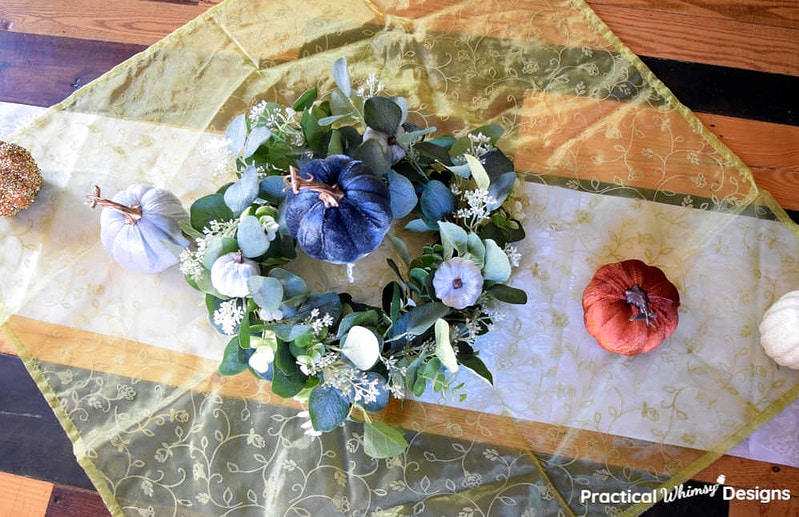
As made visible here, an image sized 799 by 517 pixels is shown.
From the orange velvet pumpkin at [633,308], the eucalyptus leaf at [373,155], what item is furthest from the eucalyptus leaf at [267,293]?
the orange velvet pumpkin at [633,308]

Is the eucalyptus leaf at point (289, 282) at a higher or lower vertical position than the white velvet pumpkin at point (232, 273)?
lower

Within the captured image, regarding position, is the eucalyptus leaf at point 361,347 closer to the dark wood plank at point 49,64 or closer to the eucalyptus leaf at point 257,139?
→ the eucalyptus leaf at point 257,139

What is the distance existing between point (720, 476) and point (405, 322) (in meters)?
0.64

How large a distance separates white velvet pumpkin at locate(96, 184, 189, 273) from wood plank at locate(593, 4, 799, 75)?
95 cm

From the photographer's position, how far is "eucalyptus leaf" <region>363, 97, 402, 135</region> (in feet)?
3.01

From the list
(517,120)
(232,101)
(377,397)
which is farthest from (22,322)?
(517,120)

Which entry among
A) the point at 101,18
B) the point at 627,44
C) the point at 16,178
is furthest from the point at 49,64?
the point at 627,44

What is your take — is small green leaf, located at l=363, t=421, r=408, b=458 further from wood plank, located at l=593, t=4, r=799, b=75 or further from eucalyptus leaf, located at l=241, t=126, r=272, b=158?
wood plank, located at l=593, t=4, r=799, b=75

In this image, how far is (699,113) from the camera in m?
1.25

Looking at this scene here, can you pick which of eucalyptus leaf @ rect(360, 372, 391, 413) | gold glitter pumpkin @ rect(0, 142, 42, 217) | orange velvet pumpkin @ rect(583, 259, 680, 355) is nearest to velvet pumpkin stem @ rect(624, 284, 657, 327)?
orange velvet pumpkin @ rect(583, 259, 680, 355)

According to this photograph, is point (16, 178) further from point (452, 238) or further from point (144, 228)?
point (452, 238)

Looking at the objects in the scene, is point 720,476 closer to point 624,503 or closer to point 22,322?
point 624,503

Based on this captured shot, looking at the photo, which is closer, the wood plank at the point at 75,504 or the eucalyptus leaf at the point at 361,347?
the eucalyptus leaf at the point at 361,347

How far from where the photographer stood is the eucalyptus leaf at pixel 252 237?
87cm
